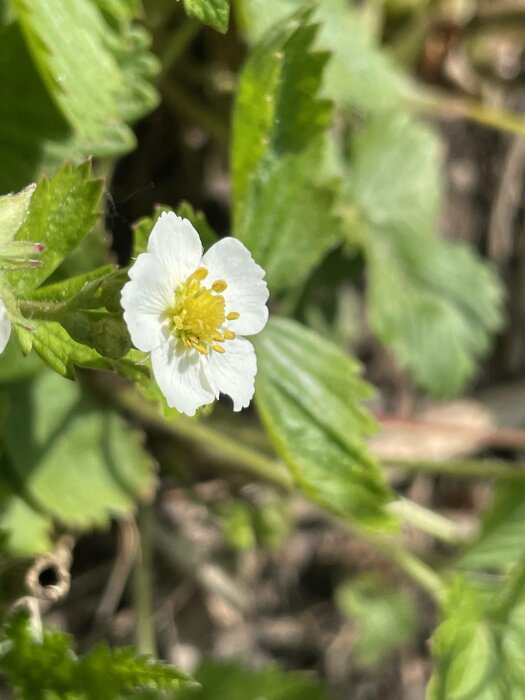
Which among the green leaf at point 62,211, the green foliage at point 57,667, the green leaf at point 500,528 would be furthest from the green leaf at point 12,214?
the green leaf at point 500,528

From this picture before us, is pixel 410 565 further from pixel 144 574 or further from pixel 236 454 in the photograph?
pixel 144 574

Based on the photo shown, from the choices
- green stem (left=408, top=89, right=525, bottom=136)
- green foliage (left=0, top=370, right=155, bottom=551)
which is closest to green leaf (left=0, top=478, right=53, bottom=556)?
green foliage (left=0, top=370, right=155, bottom=551)

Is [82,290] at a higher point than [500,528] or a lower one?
higher

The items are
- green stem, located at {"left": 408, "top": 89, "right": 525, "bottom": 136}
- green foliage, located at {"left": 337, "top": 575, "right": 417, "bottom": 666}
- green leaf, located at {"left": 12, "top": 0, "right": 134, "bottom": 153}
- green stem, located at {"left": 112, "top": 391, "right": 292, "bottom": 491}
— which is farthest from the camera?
green foliage, located at {"left": 337, "top": 575, "right": 417, "bottom": 666}

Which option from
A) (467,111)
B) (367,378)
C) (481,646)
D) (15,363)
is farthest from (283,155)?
(367,378)

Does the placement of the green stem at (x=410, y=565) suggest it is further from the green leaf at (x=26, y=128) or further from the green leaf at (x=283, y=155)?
the green leaf at (x=26, y=128)

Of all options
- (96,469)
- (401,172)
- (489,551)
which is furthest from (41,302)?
(401,172)

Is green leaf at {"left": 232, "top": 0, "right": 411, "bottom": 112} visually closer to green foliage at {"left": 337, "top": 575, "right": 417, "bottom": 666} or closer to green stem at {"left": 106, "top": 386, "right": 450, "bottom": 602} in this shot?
green stem at {"left": 106, "top": 386, "right": 450, "bottom": 602}
